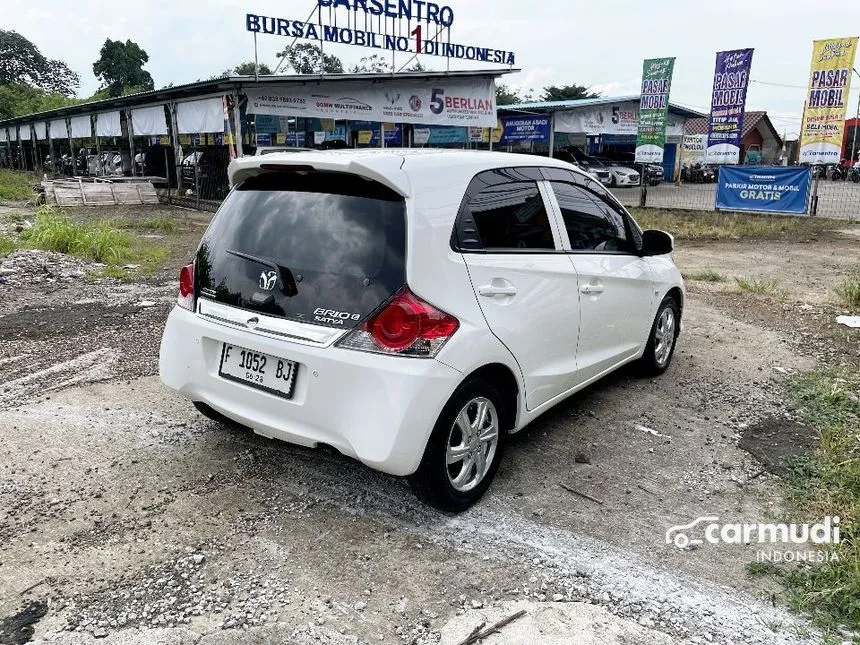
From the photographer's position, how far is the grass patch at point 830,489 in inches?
99.0

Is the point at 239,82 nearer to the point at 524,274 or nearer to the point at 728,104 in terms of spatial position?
the point at 728,104

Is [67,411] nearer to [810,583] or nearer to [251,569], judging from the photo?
[251,569]

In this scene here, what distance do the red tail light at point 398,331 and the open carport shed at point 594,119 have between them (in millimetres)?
28958

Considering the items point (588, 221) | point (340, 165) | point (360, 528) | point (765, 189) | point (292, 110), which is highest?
point (292, 110)

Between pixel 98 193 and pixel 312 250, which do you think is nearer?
pixel 312 250

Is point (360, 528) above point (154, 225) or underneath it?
underneath

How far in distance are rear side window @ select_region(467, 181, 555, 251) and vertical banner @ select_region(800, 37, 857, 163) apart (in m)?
16.1

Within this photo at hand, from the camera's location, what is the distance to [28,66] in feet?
285

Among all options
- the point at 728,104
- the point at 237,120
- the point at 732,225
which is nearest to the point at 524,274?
the point at 732,225

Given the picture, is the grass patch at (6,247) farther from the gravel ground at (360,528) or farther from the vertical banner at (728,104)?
the vertical banner at (728,104)

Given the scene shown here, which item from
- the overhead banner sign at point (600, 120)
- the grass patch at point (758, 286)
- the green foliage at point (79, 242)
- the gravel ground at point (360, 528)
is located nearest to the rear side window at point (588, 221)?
the gravel ground at point (360, 528)

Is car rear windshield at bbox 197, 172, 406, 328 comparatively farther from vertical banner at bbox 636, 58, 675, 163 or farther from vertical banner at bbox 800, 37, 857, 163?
vertical banner at bbox 636, 58, 675, 163

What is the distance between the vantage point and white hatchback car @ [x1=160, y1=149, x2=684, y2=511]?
109 inches

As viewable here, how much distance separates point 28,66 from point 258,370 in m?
105
